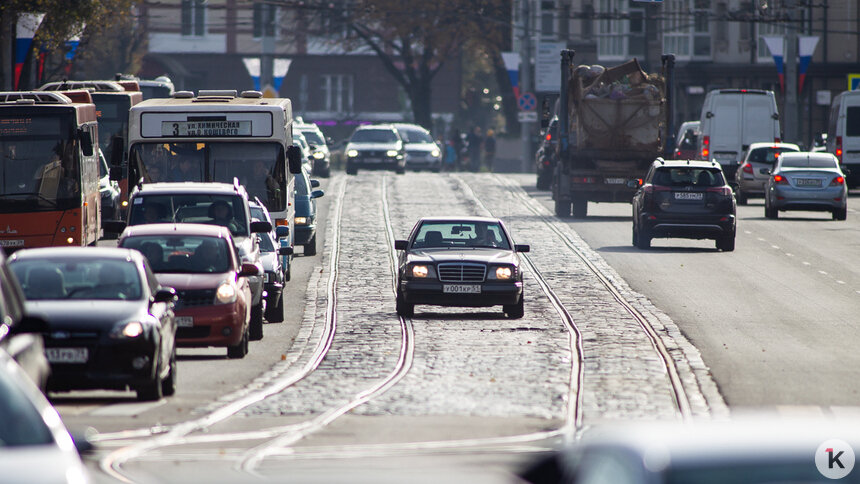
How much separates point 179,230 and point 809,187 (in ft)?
74.0

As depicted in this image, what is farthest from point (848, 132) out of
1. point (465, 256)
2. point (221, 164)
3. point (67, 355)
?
point (67, 355)

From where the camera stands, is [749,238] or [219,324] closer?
[219,324]

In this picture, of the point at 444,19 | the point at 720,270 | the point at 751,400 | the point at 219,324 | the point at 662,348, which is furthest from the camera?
the point at 444,19

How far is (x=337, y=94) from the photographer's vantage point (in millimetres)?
98188

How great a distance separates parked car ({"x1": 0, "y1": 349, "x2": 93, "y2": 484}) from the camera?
5.03m

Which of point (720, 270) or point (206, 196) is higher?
point (206, 196)

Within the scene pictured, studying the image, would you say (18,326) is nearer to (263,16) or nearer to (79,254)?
(79,254)

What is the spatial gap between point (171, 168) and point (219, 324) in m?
8.12

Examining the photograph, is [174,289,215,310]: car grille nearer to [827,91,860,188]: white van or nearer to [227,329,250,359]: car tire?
[227,329,250,359]: car tire

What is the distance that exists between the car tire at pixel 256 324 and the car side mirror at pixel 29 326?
7909 millimetres

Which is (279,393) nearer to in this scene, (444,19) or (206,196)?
(206,196)

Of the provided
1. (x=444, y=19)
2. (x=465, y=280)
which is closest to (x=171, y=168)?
(x=465, y=280)

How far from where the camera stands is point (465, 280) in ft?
64.7

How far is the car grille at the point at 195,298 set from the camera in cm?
1574
